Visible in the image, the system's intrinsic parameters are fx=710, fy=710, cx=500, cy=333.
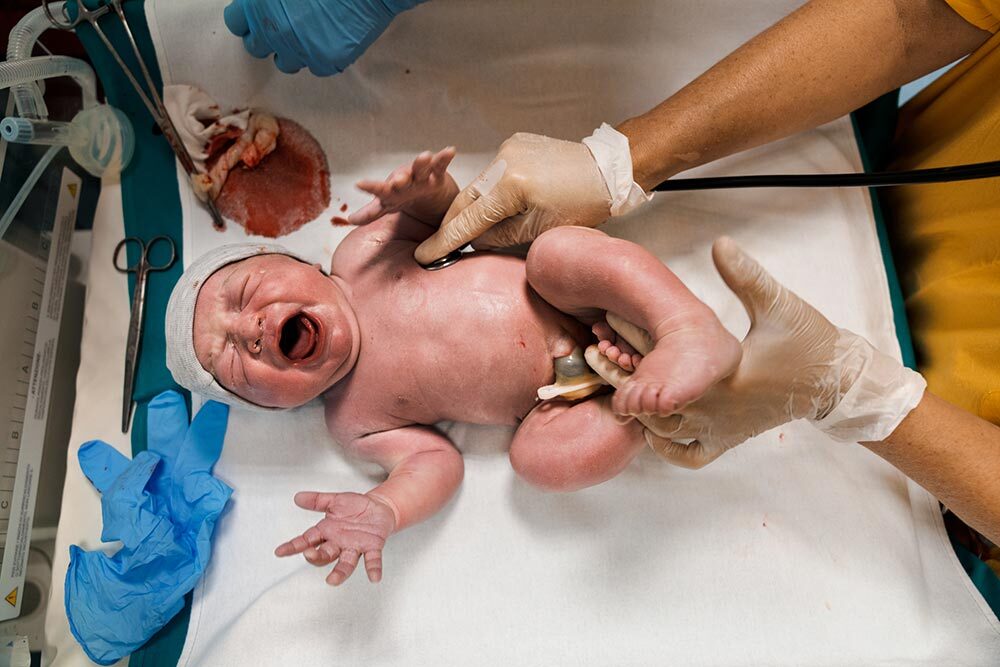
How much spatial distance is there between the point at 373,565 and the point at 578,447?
0.42 m

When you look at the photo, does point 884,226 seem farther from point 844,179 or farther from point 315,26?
point 315,26

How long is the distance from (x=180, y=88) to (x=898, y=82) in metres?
1.54

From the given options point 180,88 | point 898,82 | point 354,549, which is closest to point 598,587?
point 354,549

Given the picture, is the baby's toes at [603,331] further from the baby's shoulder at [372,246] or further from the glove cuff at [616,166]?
the baby's shoulder at [372,246]

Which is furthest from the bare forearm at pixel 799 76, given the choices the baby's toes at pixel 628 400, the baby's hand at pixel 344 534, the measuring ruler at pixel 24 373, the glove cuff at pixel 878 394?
the measuring ruler at pixel 24 373

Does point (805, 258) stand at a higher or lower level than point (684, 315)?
lower

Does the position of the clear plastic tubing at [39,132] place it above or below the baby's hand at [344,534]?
above

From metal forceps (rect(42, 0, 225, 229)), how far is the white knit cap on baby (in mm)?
306

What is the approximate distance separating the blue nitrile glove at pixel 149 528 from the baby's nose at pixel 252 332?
342 mm

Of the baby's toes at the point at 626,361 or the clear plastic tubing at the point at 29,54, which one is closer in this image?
the baby's toes at the point at 626,361

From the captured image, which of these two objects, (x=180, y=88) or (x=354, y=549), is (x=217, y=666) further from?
(x=180, y=88)

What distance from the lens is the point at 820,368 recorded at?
1225 millimetres

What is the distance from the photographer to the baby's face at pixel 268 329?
133 centimetres

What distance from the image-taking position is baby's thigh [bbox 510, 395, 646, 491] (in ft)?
4.30
